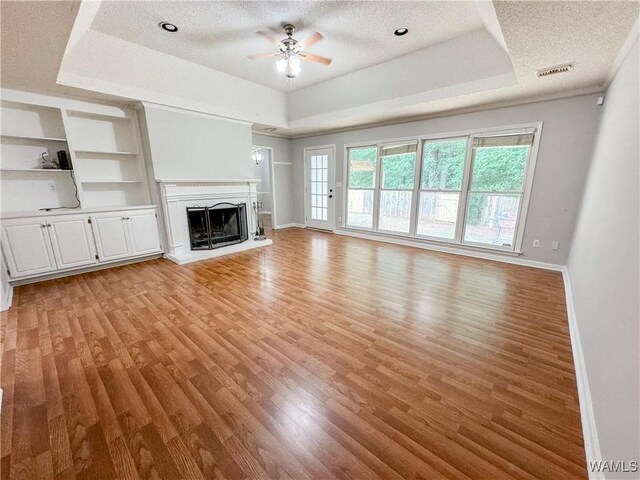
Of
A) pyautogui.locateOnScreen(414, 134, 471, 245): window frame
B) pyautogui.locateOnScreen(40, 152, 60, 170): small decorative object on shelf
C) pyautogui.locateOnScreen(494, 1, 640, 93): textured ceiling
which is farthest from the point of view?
pyautogui.locateOnScreen(414, 134, 471, 245): window frame

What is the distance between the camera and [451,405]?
146 cm

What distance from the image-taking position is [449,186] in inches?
176

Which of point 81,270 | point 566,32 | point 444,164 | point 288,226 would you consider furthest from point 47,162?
point 444,164

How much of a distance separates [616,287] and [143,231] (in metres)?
5.16

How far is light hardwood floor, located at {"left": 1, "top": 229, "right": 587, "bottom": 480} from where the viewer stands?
1183 millimetres

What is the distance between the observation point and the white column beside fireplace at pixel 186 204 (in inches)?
158

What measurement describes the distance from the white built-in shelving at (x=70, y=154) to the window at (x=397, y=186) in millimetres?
4400

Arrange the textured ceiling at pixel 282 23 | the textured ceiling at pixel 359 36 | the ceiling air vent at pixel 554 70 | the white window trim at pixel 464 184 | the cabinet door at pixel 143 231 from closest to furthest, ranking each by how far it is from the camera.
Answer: the textured ceiling at pixel 359 36 → the ceiling air vent at pixel 554 70 → the textured ceiling at pixel 282 23 → the white window trim at pixel 464 184 → the cabinet door at pixel 143 231

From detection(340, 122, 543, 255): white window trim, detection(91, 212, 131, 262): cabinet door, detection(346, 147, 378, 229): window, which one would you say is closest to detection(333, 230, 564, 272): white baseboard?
detection(340, 122, 543, 255): white window trim

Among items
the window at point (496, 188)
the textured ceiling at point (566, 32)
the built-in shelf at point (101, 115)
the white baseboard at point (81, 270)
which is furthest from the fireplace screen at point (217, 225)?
the textured ceiling at point (566, 32)

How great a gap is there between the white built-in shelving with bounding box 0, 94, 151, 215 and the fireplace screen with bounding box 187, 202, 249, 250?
0.83m

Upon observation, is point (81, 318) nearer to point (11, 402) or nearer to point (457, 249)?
point (11, 402)

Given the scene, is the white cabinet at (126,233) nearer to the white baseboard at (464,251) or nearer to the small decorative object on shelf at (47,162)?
the small decorative object on shelf at (47,162)

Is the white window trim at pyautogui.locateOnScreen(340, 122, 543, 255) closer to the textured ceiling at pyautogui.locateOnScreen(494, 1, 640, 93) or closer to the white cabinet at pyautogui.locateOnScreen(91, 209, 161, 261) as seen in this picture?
the textured ceiling at pyautogui.locateOnScreen(494, 1, 640, 93)
